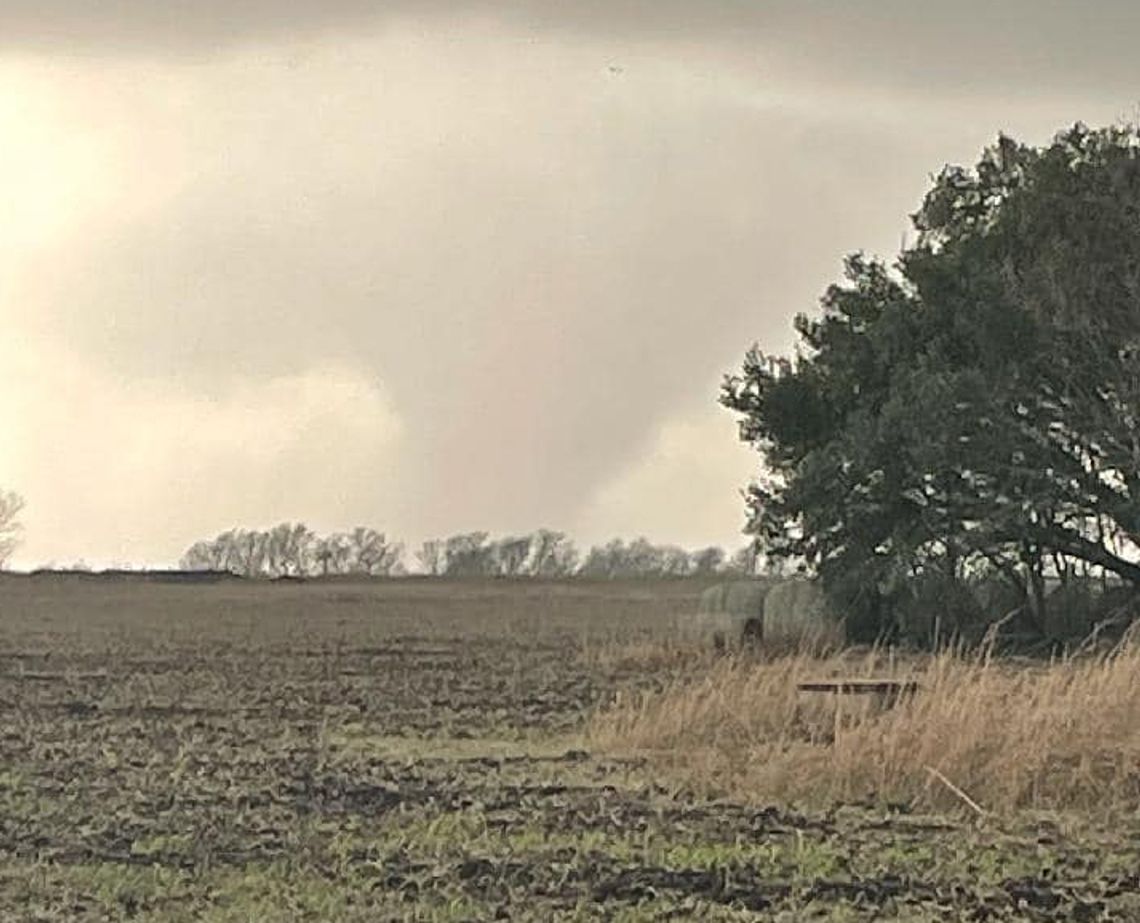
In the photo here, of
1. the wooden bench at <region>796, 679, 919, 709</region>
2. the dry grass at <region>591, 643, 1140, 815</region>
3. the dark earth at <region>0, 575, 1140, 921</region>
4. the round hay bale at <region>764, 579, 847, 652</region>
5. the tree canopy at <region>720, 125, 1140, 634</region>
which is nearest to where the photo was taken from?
the dark earth at <region>0, 575, 1140, 921</region>

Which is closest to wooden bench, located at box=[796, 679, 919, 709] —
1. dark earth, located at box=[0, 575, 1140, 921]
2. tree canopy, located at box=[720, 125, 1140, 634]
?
dark earth, located at box=[0, 575, 1140, 921]

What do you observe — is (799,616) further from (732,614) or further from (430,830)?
(430,830)

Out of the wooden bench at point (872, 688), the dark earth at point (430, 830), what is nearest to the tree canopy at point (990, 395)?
the dark earth at point (430, 830)

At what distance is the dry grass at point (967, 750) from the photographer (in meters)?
15.4

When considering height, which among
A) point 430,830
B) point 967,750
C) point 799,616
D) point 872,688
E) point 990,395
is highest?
point 990,395

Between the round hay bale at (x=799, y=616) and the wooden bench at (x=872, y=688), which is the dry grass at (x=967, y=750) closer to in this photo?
the wooden bench at (x=872, y=688)

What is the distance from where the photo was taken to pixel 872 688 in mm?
19094

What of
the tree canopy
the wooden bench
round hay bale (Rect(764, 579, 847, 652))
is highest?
the tree canopy

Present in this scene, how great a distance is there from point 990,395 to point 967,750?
18.6 m

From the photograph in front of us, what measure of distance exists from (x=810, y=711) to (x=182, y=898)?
9.26 m

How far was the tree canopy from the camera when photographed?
1310 inches

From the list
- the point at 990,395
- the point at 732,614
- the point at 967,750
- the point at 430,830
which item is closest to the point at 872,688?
the point at 967,750

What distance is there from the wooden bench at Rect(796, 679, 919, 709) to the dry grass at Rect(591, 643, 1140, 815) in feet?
0.58

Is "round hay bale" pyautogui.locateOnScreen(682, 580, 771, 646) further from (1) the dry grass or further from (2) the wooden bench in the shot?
(1) the dry grass
